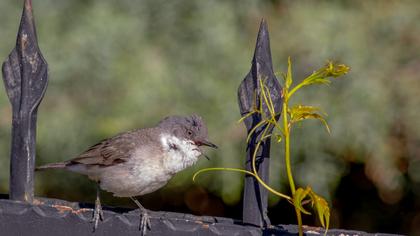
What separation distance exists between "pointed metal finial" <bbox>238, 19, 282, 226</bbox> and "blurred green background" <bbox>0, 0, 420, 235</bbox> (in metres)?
1.46

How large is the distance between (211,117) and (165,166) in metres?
0.41

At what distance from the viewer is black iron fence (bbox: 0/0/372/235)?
2795 millimetres

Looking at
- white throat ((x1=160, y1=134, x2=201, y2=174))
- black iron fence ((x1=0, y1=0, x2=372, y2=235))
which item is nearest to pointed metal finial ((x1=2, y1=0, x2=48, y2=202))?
black iron fence ((x1=0, y1=0, x2=372, y2=235))

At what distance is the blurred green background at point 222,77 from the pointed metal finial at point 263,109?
146 centimetres

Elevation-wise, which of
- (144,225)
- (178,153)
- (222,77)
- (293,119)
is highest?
(222,77)

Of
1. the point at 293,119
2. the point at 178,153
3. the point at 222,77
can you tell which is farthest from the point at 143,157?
the point at 293,119

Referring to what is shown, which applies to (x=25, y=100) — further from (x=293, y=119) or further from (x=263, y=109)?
(x=293, y=119)

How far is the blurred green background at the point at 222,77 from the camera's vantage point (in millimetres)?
4324

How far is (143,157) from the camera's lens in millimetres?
4137

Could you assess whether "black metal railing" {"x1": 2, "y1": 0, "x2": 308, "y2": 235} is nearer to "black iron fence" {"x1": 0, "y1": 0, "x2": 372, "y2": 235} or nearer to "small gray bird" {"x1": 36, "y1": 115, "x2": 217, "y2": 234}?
"black iron fence" {"x1": 0, "y1": 0, "x2": 372, "y2": 235}

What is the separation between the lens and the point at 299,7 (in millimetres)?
4625

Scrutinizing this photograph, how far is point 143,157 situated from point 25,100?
1.28m

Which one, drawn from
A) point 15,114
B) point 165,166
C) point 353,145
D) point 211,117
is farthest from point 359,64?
point 15,114

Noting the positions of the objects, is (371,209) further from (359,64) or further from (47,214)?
(47,214)
